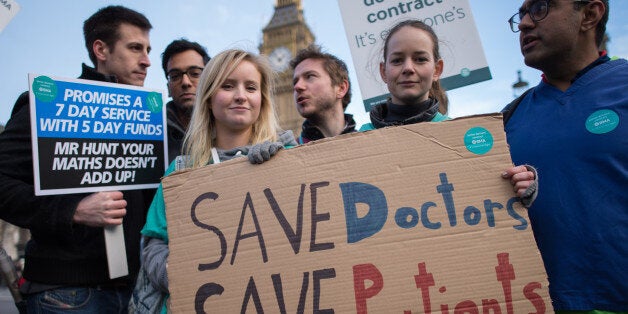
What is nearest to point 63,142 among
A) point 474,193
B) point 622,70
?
point 474,193

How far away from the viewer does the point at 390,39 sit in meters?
2.02

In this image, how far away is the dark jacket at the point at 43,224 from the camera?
1696 millimetres

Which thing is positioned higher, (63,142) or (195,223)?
(63,142)

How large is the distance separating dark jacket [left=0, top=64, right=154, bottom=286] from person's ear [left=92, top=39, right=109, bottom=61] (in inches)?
Answer: 19.2

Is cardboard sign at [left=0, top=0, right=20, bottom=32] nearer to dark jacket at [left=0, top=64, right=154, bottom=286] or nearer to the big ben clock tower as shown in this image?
dark jacket at [left=0, top=64, right=154, bottom=286]

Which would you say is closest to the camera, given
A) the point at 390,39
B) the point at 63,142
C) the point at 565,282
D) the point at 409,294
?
the point at 409,294

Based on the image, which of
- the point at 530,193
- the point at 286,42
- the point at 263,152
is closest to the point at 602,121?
the point at 530,193

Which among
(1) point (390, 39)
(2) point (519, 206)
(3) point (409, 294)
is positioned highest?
(1) point (390, 39)

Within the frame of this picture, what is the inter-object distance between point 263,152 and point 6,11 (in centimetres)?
200

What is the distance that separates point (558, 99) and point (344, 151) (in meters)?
0.87

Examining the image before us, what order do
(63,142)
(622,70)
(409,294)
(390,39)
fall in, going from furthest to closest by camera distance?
1. (390,39)
2. (63,142)
3. (622,70)
4. (409,294)

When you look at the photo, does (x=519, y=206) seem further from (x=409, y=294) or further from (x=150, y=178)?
(x=150, y=178)

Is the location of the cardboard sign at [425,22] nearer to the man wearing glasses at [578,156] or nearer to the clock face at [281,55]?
the man wearing glasses at [578,156]

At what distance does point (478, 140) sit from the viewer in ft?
4.52
